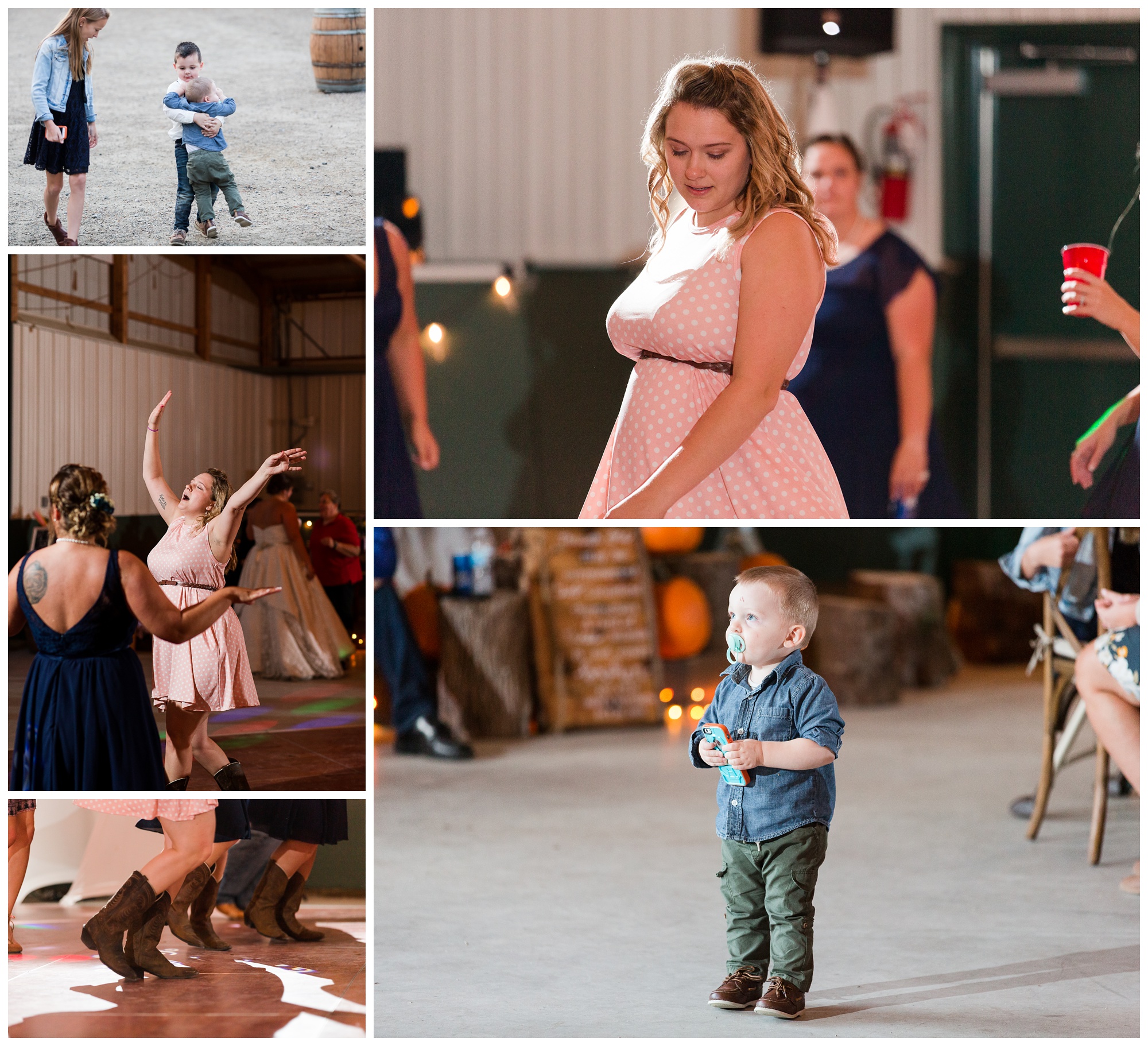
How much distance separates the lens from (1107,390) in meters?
4.46

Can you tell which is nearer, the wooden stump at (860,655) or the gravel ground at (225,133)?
the gravel ground at (225,133)

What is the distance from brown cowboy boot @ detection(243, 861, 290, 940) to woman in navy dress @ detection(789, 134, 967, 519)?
7.27 feet

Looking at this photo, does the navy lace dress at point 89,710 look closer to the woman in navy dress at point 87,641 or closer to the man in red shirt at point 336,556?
the woman in navy dress at point 87,641

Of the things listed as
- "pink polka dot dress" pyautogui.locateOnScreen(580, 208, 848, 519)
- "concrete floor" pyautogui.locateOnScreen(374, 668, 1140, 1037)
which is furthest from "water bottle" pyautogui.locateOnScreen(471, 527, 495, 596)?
"pink polka dot dress" pyautogui.locateOnScreen(580, 208, 848, 519)

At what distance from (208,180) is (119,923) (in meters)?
1.15

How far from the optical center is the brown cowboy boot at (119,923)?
182cm

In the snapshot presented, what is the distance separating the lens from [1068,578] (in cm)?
286

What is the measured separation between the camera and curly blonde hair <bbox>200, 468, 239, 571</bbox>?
5.94 feet

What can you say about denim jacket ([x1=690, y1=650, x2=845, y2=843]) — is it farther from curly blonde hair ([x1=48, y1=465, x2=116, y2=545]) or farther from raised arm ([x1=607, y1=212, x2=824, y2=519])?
curly blonde hair ([x1=48, y1=465, x2=116, y2=545])

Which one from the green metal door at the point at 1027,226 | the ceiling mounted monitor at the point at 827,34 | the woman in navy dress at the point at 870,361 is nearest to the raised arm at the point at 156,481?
the woman in navy dress at the point at 870,361

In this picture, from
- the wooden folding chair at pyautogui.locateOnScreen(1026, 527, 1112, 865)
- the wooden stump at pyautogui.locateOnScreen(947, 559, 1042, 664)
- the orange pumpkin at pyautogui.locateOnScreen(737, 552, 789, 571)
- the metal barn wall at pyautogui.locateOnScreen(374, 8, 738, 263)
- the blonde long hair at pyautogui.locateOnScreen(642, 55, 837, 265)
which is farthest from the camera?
the wooden stump at pyautogui.locateOnScreen(947, 559, 1042, 664)

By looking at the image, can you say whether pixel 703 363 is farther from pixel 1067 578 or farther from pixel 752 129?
pixel 1067 578

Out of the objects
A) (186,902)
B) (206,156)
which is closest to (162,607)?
(186,902)

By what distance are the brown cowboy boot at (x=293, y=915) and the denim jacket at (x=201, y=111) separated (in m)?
1.15
